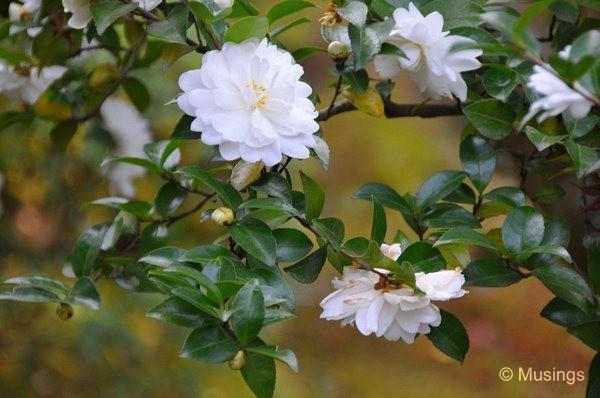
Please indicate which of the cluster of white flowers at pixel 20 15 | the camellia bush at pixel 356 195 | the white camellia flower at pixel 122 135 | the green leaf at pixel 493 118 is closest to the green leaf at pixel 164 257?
the camellia bush at pixel 356 195

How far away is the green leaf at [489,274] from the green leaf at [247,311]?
0.23m

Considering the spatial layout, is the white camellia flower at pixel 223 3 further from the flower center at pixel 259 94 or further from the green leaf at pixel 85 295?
the green leaf at pixel 85 295

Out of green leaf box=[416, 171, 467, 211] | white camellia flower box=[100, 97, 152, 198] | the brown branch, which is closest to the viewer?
green leaf box=[416, 171, 467, 211]

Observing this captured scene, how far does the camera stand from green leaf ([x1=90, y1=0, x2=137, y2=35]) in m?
0.74

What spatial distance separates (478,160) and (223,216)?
0.99 feet

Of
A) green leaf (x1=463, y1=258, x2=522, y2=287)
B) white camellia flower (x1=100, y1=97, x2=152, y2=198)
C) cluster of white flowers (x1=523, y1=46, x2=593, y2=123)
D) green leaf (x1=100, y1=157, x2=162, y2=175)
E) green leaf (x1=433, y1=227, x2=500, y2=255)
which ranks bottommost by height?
white camellia flower (x1=100, y1=97, x2=152, y2=198)

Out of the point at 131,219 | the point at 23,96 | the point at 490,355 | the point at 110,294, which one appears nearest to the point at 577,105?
the point at 131,219

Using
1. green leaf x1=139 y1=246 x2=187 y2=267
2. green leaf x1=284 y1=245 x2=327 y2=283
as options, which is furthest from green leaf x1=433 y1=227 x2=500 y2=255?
green leaf x1=139 y1=246 x2=187 y2=267

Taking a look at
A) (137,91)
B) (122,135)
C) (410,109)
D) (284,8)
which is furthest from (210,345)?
(122,135)

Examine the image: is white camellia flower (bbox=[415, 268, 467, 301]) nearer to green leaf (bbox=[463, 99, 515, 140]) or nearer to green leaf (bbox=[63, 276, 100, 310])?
green leaf (bbox=[463, 99, 515, 140])

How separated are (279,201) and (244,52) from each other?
0.13 metres

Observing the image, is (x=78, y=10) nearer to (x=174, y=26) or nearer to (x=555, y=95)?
(x=174, y=26)

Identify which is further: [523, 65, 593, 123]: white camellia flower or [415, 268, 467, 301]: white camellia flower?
[415, 268, 467, 301]: white camellia flower

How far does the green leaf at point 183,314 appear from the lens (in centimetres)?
67
